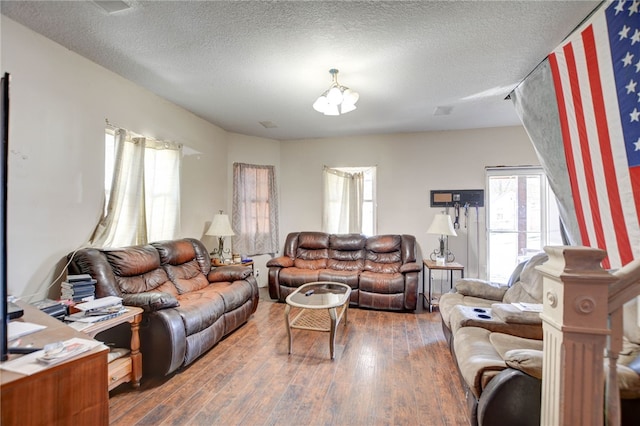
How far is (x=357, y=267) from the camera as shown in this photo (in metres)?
4.41

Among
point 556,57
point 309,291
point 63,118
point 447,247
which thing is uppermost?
point 556,57

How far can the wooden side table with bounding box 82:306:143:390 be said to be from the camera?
198 cm

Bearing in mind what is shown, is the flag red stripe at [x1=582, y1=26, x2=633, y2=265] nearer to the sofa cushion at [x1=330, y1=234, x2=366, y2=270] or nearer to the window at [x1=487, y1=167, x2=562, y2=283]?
the window at [x1=487, y1=167, x2=562, y2=283]

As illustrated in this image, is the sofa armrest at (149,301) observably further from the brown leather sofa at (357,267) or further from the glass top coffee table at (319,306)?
the brown leather sofa at (357,267)

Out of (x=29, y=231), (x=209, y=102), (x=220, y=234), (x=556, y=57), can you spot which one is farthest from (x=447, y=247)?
(x=29, y=231)

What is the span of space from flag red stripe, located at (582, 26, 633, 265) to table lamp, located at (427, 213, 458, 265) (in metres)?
2.25

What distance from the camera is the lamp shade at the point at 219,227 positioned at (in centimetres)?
396

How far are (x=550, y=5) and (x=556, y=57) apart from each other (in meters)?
0.55

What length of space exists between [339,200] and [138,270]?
3292 millimetres

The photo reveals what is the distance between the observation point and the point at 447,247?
4.45 metres

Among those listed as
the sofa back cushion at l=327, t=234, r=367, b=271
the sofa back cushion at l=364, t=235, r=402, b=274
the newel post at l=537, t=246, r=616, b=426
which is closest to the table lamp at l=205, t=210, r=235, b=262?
the sofa back cushion at l=327, t=234, r=367, b=271

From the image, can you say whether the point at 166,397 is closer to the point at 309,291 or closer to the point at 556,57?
the point at 309,291

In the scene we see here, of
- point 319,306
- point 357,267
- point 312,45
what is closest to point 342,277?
point 357,267

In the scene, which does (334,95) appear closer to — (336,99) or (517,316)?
(336,99)
